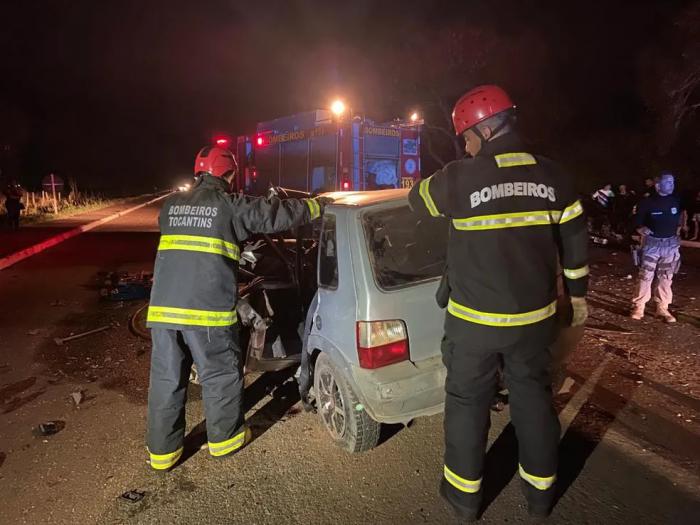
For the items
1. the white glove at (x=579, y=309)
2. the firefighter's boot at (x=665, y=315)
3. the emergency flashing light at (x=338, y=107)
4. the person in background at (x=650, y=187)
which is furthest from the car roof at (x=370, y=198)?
the emergency flashing light at (x=338, y=107)

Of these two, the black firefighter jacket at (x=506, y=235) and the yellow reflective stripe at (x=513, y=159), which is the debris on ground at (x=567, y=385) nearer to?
the black firefighter jacket at (x=506, y=235)

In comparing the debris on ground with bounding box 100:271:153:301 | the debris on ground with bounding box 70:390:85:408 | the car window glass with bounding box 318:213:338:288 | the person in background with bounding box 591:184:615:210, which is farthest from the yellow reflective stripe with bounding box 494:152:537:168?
the person in background with bounding box 591:184:615:210

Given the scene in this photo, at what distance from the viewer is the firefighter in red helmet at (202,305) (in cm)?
304

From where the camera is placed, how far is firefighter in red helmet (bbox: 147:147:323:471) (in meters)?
3.04

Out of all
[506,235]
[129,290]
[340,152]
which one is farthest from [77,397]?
[340,152]

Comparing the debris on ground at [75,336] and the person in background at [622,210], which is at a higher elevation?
the person in background at [622,210]

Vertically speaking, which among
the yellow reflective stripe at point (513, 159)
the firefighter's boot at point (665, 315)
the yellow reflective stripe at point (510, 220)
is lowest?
the firefighter's boot at point (665, 315)

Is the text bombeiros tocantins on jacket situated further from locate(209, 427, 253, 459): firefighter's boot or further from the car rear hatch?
locate(209, 427, 253, 459): firefighter's boot

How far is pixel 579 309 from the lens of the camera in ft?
Answer: 8.86

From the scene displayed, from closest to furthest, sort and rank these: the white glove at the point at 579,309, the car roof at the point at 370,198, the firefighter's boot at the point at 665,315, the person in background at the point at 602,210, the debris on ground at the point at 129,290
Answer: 1. the white glove at the point at 579,309
2. the car roof at the point at 370,198
3. the firefighter's boot at the point at 665,315
4. the debris on ground at the point at 129,290
5. the person in background at the point at 602,210

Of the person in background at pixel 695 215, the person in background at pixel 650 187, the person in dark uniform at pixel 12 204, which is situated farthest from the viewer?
the person in dark uniform at pixel 12 204

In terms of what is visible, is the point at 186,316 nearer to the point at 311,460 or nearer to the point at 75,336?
the point at 311,460

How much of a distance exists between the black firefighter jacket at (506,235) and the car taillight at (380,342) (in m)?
0.41

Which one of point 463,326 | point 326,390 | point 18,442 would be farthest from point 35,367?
point 463,326
